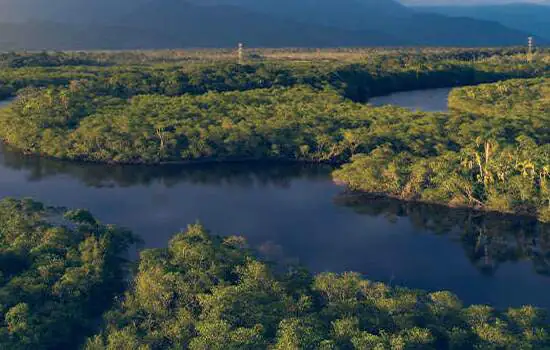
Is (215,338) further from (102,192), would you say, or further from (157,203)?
(102,192)

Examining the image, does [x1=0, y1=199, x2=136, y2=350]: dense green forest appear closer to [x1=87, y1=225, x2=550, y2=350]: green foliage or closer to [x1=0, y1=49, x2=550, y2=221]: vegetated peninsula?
[x1=87, y1=225, x2=550, y2=350]: green foliage

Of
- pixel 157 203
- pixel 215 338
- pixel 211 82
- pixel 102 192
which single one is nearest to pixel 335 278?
pixel 215 338

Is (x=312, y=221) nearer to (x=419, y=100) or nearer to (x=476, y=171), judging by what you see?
(x=476, y=171)

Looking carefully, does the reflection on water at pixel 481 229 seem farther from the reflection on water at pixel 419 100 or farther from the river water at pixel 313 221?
the reflection on water at pixel 419 100

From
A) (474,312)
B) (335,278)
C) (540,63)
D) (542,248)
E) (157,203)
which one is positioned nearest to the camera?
(474,312)

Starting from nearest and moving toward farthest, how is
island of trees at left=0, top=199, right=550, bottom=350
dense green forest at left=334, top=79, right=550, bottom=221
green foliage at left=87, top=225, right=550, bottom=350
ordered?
green foliage at left=87, top=225, right=550, bottom=350, island of trees at left=0, top=199, right=550, bottom=350, dense green forest at left=334, top=79, right=550, bottom=221

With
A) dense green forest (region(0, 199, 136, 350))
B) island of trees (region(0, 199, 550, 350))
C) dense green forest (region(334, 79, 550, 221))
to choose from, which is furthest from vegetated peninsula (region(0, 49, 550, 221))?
dense green forest (region(0, 199, 136, 350))

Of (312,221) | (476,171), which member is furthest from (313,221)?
(476,171)
